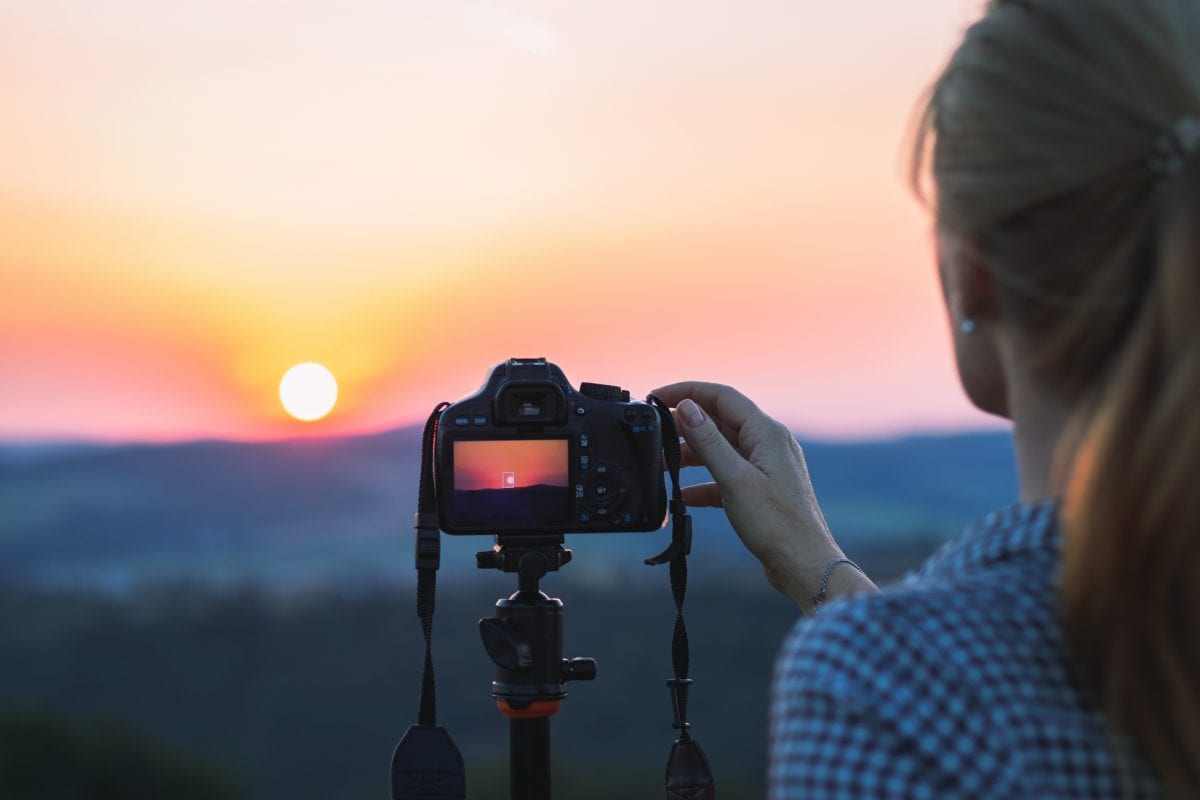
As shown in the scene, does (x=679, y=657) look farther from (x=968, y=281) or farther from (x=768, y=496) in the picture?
(x=968, y=281)

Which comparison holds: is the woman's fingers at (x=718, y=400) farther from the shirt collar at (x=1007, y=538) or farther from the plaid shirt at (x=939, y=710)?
the plaid shirt at (x=939, y=710)

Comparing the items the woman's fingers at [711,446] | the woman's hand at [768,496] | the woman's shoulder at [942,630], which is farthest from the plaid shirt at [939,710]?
the woman's fingers at [711,446]

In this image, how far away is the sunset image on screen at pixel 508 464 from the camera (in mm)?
1986

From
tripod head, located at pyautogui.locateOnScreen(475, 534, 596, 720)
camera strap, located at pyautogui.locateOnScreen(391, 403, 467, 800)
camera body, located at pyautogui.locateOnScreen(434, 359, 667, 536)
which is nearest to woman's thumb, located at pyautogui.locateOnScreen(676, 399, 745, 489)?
camera body, located at pyautogui.locateOnScreen(434, 359, 667, 536)

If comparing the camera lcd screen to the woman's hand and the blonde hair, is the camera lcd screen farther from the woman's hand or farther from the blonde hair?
the blonde hair

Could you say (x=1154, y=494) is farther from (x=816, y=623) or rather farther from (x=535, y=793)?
(x=535, y=793)

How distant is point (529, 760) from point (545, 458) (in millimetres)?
494

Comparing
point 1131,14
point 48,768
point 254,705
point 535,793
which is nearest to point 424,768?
point 535,793

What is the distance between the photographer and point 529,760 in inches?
79.6

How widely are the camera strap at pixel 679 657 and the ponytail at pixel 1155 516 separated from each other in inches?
48.2

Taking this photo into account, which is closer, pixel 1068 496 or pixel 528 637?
pixel 1068 496

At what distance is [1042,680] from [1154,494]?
0.50 ft

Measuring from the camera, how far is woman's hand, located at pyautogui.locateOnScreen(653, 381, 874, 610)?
6.28ft

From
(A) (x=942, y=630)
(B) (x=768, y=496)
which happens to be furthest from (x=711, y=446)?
(A) (x=942, y=630)
